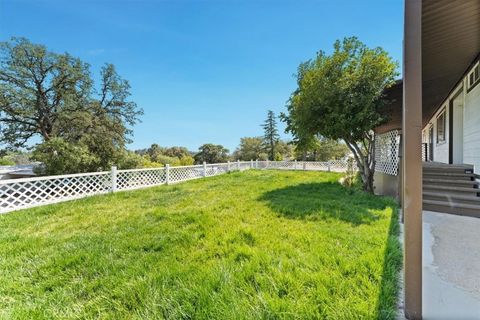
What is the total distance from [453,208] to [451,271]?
9.77 feet

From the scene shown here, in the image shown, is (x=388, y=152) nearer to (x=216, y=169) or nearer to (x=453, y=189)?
(x=453, y=189)

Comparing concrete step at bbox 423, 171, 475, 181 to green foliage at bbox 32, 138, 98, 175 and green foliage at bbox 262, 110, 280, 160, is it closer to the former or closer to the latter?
green foliage at bbox 32, 138, 98, 175

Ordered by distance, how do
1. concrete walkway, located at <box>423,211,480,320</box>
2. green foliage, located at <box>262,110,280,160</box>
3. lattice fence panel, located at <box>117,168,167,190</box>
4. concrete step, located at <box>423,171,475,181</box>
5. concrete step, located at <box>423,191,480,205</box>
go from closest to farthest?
concrete walkway, located at <box>423,211,480,320</box> → concrete step, located at <box>423,191,480,205</box> → concrete step, located at <box>423,171,475,181</box> → lattice fence panel, located at <box>117,168,167,190</box> → green foliage, located at <box>262,110,280,160</box>

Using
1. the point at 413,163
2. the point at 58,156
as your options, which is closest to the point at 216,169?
the point at 58,156

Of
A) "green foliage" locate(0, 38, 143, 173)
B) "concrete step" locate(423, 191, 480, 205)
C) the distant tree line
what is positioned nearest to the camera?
"concrete step" locate(423, 191, 480, 205)

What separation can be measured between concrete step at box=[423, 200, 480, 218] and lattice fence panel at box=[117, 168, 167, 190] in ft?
29.3

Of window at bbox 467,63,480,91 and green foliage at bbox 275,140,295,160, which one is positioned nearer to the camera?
window at bbox 467,63,480,91

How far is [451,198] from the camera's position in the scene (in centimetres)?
458

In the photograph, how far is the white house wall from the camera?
16.2ft

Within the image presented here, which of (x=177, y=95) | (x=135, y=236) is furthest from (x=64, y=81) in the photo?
(x=135, y=236)

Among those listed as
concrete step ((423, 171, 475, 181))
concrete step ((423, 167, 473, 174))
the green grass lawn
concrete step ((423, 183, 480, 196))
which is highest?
concrete step ((423, 167, 473, 174))

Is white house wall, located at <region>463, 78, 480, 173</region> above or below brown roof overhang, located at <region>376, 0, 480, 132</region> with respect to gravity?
below

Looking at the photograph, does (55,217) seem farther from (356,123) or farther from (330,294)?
(356,123)

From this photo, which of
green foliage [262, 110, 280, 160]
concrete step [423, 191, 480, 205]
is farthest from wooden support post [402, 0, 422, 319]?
green foliage [262, 110, 280, 160]
